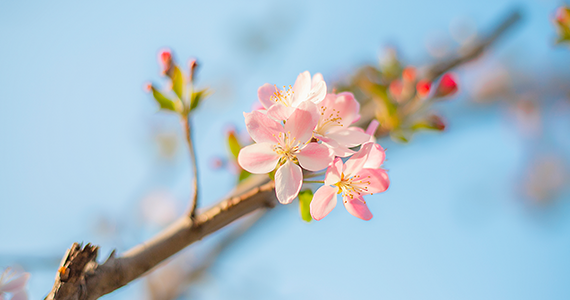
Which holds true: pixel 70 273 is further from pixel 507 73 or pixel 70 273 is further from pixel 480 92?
pixel 507 73

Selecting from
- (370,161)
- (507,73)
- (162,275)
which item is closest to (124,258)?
(370,161)

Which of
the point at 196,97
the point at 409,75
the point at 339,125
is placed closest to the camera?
the point at 339,125

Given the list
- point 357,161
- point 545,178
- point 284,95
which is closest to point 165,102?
point 284,95

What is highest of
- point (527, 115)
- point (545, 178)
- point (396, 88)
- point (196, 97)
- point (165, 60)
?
point (165, 60)

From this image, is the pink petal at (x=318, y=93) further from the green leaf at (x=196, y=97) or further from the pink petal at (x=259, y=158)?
the green leaf at (x=196, y=97)

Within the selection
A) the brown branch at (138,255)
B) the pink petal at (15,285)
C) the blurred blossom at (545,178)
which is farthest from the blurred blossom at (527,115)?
the pink petal at (15,285)

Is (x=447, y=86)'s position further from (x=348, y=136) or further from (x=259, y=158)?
(x=259, y=158)
